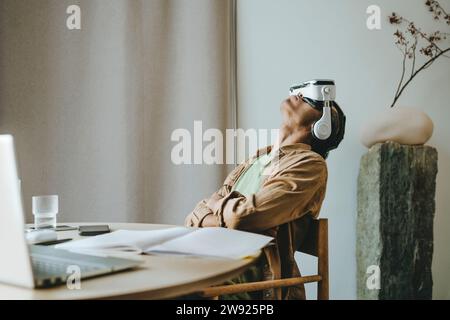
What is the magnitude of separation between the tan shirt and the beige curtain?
1.07 meters

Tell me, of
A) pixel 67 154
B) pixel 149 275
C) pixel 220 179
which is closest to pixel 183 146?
pixel 220 179

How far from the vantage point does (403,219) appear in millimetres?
2258

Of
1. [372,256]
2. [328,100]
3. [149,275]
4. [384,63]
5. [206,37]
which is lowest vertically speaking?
[372,256]

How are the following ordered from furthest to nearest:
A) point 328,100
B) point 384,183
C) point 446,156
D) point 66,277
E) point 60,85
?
point 446,156
point 60,85
point 384,183
point 328,100
point 66,277

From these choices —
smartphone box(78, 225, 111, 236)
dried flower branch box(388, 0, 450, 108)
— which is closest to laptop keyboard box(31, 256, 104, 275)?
smartphone box(78, 225, 111, 236)

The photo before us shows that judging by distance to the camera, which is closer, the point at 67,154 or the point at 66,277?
the point at 66,277

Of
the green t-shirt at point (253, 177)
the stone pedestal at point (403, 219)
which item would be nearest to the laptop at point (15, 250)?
the green t-shirt at point (253, 177)

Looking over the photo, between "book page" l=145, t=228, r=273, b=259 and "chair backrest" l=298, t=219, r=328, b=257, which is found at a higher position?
"book page" l=145, t=228, r=273, b=259

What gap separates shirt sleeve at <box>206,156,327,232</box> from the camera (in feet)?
4.64

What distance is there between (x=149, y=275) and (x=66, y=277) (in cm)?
12

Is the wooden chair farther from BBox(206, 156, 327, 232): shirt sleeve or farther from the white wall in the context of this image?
the white wall

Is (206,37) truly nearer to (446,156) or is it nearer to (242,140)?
(242,140)

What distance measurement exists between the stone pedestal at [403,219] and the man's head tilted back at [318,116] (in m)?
0.63

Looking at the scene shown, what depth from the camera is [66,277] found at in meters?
0.68
